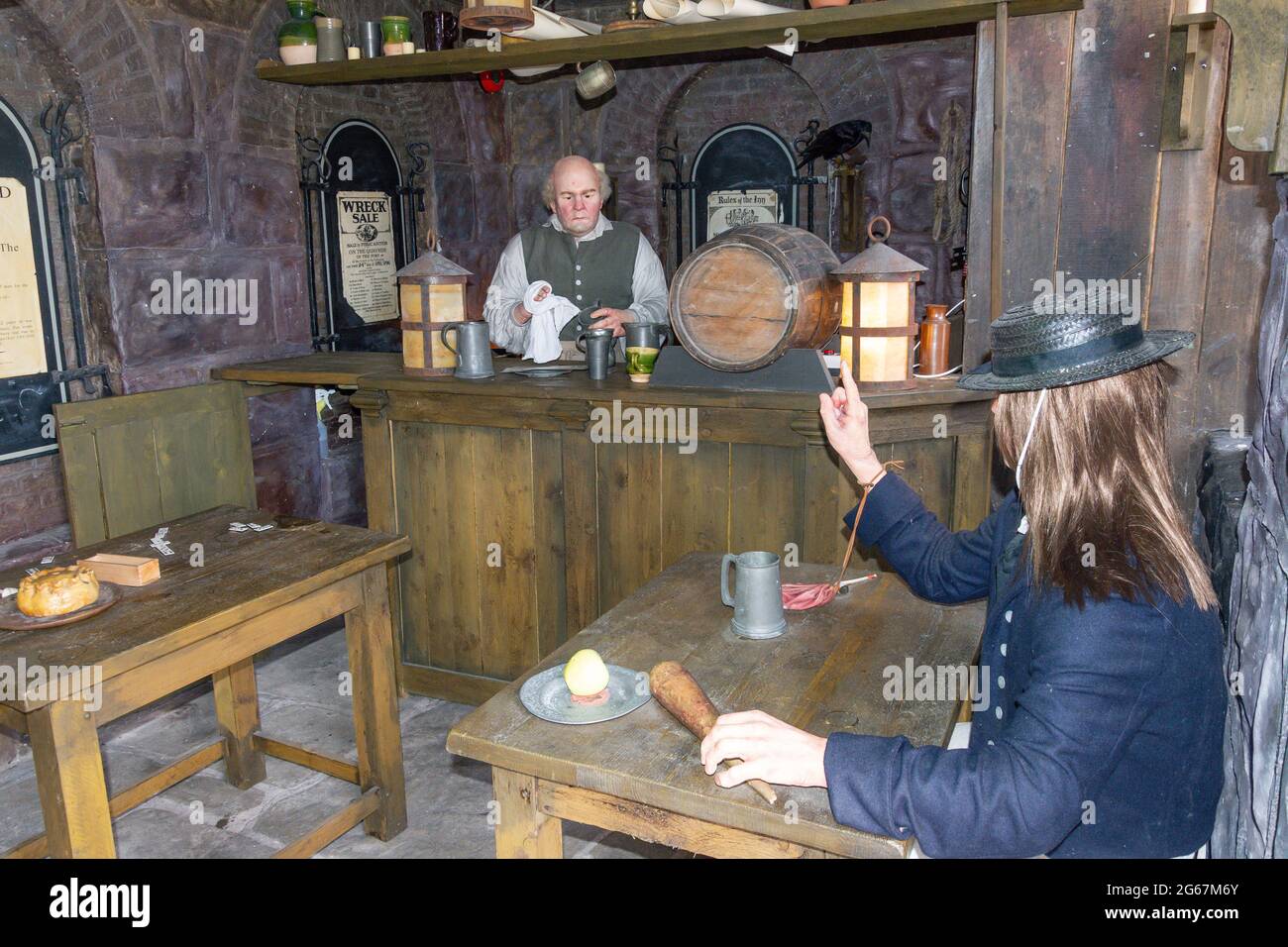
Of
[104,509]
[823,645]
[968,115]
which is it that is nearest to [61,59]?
[104,509]

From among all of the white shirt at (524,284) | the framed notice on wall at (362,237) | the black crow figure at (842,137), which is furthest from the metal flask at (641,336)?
the black crow figure at (842,137)

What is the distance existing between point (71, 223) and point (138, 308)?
0.41 m

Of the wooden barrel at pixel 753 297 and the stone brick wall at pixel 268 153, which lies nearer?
the wooden barrel at pixel 753 297

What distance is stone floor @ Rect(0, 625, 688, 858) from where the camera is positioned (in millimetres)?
3328

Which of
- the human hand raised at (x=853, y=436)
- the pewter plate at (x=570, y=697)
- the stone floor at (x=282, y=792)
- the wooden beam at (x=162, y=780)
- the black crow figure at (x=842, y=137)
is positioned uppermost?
the black crow figure at (x=842, y=137)

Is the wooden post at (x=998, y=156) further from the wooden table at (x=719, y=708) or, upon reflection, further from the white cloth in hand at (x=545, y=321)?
the white cloth in hand at (x=545, y=321)

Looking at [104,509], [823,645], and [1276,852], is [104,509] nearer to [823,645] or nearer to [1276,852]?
[823,645]

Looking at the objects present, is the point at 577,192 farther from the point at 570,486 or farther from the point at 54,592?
the point at 54,592

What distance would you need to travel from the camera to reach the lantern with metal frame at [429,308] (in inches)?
161

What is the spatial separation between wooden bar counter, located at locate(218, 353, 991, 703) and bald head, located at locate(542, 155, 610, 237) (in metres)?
0.85

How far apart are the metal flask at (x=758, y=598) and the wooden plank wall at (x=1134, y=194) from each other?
1893 millimetres

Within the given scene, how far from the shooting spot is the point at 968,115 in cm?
656

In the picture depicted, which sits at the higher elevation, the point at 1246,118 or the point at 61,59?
the point at 61,59

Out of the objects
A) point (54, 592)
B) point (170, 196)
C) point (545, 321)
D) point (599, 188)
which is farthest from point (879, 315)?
point (170, 196)
